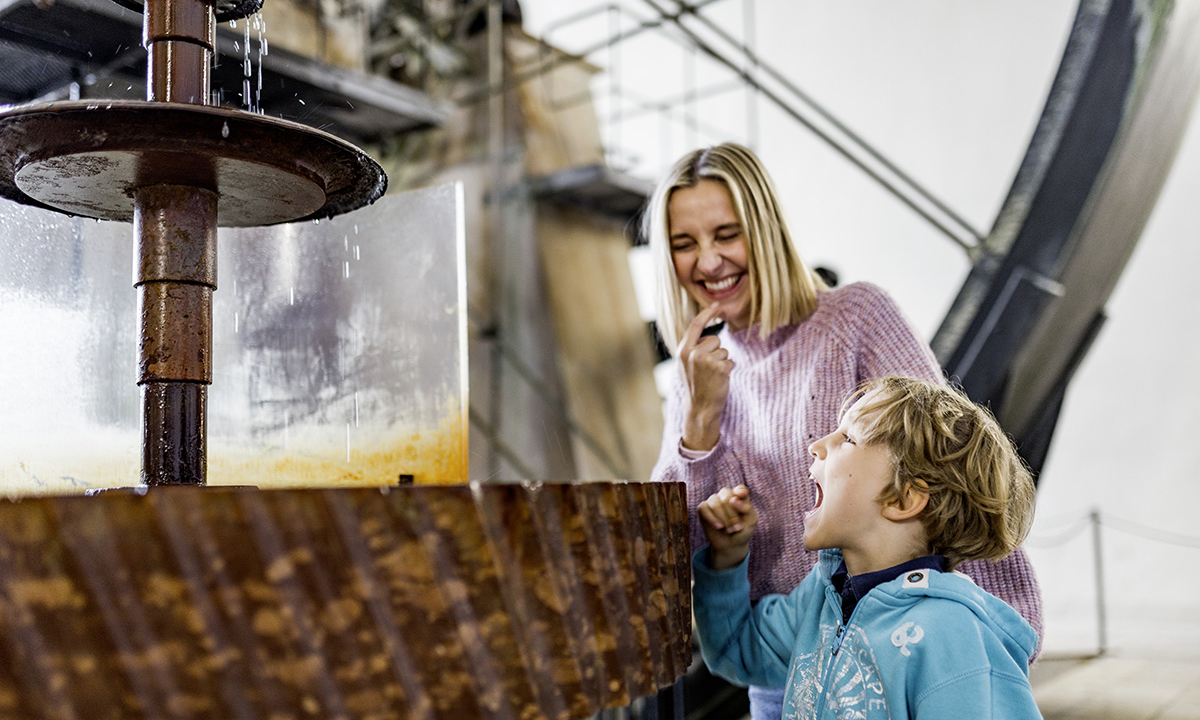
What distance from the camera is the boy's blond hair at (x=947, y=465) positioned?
119cm

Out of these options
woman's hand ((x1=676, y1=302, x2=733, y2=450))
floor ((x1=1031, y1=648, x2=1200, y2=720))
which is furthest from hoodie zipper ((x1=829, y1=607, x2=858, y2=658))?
floor ((x1=1031, y1=648, x2=1200, y2=720))

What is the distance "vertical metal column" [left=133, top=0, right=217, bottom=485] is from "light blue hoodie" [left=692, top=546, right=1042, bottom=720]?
68 cm

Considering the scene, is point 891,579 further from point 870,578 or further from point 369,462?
point 369,462

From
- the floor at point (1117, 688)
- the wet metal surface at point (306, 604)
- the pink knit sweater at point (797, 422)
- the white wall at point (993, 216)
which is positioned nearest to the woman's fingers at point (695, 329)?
the pink knit sweater at point (797, 422)

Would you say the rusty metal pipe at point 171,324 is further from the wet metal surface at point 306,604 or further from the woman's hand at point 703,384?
the woman's hand at point 703,384

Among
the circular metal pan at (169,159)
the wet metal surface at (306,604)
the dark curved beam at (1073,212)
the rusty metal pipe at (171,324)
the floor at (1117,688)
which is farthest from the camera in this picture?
the floor at (1117,688)

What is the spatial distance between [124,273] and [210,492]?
3.20 feet

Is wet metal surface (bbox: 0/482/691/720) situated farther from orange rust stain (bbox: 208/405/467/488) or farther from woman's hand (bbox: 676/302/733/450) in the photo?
orange rust stain (bbox: 208/405/467/488)

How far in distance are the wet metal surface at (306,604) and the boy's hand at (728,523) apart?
49 cm

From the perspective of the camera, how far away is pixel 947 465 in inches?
47.1

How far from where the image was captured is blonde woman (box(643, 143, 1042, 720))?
4.42ft

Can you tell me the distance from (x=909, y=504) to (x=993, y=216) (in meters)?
5.44

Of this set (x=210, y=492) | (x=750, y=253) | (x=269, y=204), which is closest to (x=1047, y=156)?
(x=750, y=253)

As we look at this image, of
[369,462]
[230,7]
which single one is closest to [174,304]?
[230,7]
